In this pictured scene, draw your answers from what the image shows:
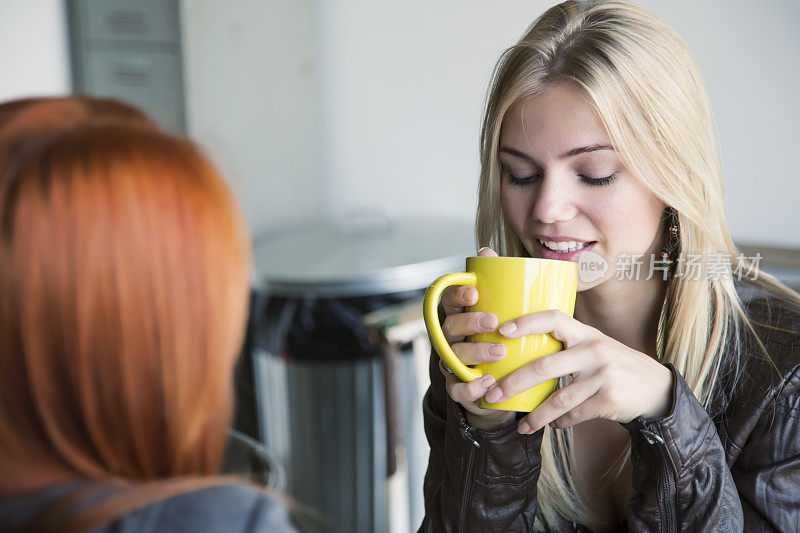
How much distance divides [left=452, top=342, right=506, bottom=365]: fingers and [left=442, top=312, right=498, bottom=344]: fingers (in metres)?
0.01

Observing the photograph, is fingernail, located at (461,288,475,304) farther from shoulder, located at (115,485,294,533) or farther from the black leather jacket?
shoulder, located at (115,485,294,533)

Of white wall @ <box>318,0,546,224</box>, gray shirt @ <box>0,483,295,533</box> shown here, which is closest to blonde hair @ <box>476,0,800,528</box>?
gray shirt @ <box>0,483,295,533</box>

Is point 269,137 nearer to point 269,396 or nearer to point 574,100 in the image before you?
point 269,396

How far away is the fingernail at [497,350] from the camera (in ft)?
1.94

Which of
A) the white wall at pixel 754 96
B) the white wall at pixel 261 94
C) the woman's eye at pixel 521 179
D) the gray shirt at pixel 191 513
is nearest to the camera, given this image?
the gray shirt at pixel 191 513

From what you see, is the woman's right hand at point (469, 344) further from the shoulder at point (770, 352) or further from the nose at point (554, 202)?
the shoulder at point (770, 352)

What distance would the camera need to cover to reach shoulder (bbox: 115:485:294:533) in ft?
1.23

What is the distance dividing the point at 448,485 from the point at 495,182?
0.38 meters

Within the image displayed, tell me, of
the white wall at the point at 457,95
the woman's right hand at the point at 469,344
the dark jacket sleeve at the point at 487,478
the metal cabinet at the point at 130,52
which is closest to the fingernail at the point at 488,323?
the woman's right hand at the point at 469,344

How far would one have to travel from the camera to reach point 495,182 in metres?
0.89

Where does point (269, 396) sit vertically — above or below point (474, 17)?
below

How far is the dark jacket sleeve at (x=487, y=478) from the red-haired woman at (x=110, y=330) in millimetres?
355

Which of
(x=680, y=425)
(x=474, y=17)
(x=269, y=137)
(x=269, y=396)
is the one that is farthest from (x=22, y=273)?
(x=269, y=137)

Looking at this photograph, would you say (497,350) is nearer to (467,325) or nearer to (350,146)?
(467,325)
